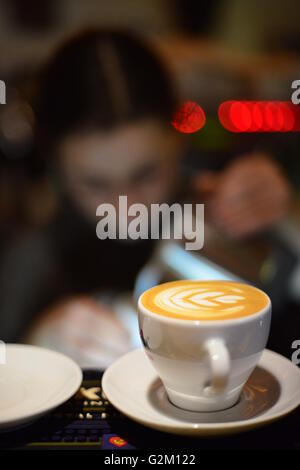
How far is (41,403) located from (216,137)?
452mm

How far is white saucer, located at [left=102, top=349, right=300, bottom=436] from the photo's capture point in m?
0.40

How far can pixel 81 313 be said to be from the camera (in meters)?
0.78

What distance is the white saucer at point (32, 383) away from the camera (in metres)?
0.42

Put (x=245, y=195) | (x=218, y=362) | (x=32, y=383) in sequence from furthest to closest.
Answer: (x=245, y=195), (x=32, y=383), (x=218, y=362)

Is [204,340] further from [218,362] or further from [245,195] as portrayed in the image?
[245,195]

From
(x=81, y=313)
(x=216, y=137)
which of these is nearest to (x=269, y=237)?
(x=216, y=137)

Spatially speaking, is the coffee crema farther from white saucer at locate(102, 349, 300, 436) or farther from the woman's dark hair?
the woman's dark hair

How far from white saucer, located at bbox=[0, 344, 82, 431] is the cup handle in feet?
0.43

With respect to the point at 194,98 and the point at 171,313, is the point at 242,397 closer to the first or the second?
the point at 171,313

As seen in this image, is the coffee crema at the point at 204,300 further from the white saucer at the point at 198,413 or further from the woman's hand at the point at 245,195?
the woman's hand at the point at 245,195

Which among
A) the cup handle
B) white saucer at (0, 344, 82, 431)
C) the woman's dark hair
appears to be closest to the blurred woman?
the woman's dark hair

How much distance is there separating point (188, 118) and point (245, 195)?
0.17 meters

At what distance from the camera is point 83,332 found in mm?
720

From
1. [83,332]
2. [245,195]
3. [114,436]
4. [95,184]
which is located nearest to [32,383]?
[114,436]
